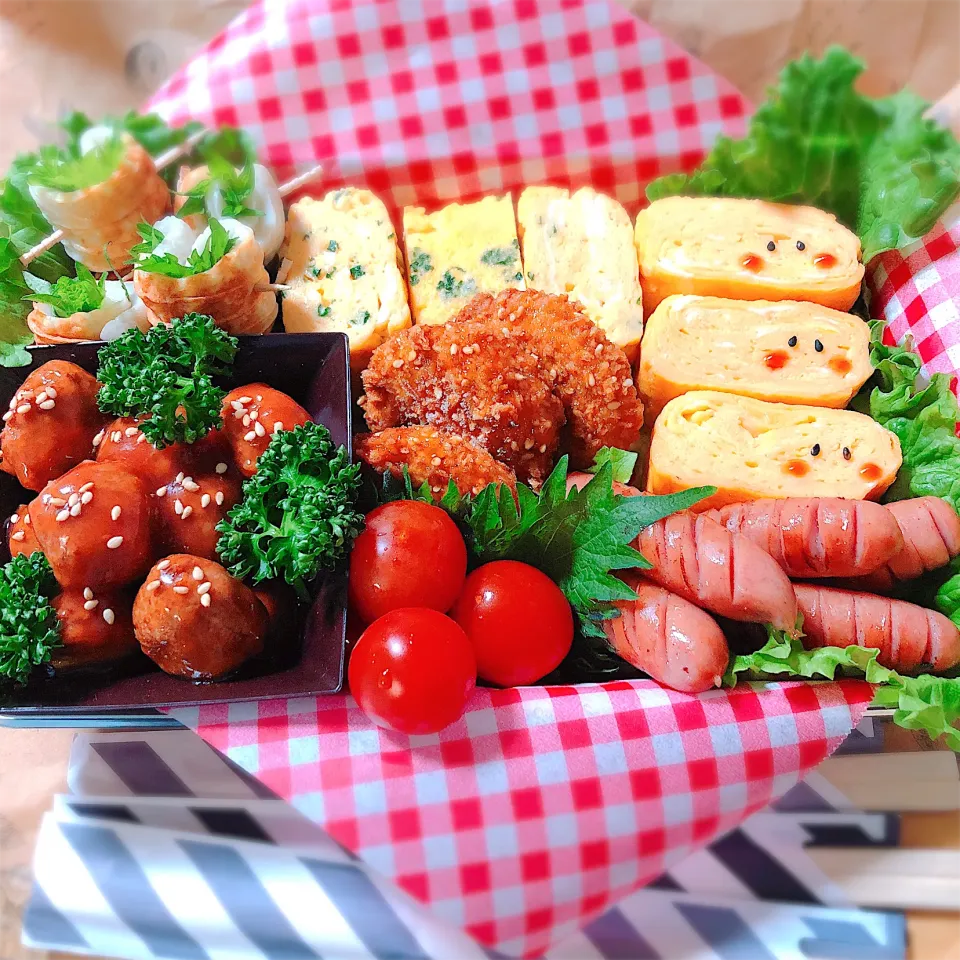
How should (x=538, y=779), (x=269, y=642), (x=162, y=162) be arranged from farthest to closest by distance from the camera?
1. (x=162, y=162)
2. (x=269, y=642)
3. (x=538, y=779)

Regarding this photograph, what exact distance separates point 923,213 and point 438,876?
230cm

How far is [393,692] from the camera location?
5.27 feet

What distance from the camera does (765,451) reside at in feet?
7.18

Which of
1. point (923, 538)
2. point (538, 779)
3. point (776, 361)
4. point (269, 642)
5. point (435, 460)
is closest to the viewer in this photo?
point (538, 779)

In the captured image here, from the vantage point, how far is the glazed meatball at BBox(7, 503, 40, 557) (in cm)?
168

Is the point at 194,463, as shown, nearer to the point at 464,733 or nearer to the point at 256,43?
the point at 464,733

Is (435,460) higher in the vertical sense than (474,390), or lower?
lower

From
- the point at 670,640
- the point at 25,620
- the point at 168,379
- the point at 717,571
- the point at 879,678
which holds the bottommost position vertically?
the point at 879,678

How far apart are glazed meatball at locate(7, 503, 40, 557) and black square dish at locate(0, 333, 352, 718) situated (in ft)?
0.46

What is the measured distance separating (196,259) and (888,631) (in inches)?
77.3

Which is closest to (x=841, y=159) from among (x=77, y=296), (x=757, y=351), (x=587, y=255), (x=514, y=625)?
(x=757, y=351)

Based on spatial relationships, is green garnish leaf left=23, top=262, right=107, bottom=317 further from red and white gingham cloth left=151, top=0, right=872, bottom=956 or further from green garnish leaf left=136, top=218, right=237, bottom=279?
red and white gingham cloth left=151, top=0, right=872, bottom=956

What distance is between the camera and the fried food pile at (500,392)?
6.88 feet

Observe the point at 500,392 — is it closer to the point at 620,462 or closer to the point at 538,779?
the point at 620,462
